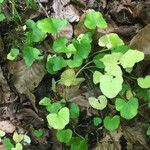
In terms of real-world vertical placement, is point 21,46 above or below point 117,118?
above

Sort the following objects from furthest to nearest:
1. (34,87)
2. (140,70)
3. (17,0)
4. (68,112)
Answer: (17,0) → (34,87) → (140,70) → (68,112)

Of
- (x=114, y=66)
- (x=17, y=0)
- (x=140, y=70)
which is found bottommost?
(x=140, y=70)

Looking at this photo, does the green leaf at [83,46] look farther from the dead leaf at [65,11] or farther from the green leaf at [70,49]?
the dead leaf at [65,11]

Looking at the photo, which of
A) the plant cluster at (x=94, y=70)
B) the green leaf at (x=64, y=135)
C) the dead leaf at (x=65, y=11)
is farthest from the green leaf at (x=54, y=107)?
the dead leaf at (x=65, y=11)

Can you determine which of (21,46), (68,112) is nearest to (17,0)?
(21,46)

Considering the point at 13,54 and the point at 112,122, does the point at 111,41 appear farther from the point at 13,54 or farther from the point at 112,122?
the point at 13,54

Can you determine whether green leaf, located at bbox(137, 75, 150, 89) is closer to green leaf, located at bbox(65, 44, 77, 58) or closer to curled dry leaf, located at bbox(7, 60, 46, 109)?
green leaf, located at bbox(65, 44, 77, 58)

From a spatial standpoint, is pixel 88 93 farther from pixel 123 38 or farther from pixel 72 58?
pixel 123 38

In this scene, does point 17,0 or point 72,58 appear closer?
point 72,58
